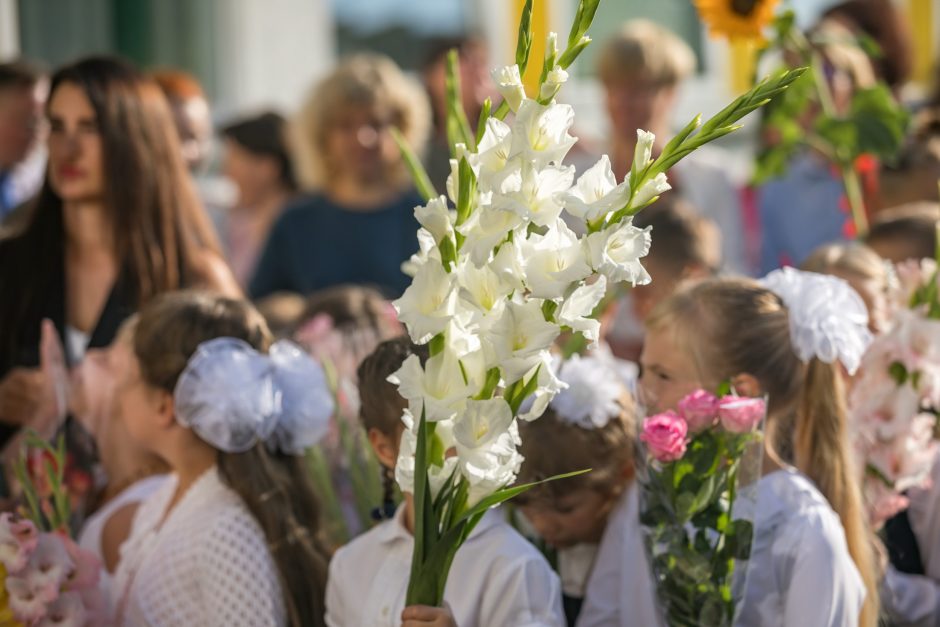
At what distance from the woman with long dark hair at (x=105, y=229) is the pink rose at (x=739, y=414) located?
181cm

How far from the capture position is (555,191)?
1930 millimetres

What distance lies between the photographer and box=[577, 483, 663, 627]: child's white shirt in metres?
3.06

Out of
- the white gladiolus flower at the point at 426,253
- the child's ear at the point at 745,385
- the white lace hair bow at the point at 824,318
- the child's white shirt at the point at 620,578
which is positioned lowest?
the child's white shirt at the point at 620,578

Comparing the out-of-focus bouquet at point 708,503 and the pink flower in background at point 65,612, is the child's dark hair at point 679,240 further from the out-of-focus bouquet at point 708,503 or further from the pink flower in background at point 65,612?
the pink flower in background at point 65,612

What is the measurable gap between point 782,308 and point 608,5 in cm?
762

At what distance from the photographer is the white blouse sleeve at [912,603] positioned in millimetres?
3354

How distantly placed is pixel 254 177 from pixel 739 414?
4708mm

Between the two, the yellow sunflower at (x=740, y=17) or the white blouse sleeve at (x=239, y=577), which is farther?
the yellow sunflower at (x=740, y=17)

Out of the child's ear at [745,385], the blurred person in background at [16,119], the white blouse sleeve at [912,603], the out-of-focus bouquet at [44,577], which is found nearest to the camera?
the out-of-focus bouquet at [44,577]

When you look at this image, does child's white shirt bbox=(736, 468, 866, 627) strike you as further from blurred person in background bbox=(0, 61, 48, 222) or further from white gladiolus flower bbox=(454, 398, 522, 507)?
blurred person in background bbox=(0, 61, 48, 222)

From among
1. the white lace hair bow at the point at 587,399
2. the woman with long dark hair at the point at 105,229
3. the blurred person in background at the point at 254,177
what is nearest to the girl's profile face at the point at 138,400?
the woman with long dark hair at the point at 105,229

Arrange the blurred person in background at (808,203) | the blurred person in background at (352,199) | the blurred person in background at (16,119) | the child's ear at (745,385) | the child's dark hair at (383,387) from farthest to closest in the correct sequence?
the blurred person in background at (16,119), the blurred person in background at (352,199), the blurred person in background at (808,203), the child's ear at (745,385), the child's dark hair at (383,387)

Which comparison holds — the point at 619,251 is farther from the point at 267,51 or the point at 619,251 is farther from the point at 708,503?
the point at 267,51

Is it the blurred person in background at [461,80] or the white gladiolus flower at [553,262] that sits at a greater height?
the white gladiolus flower at [553,262]
